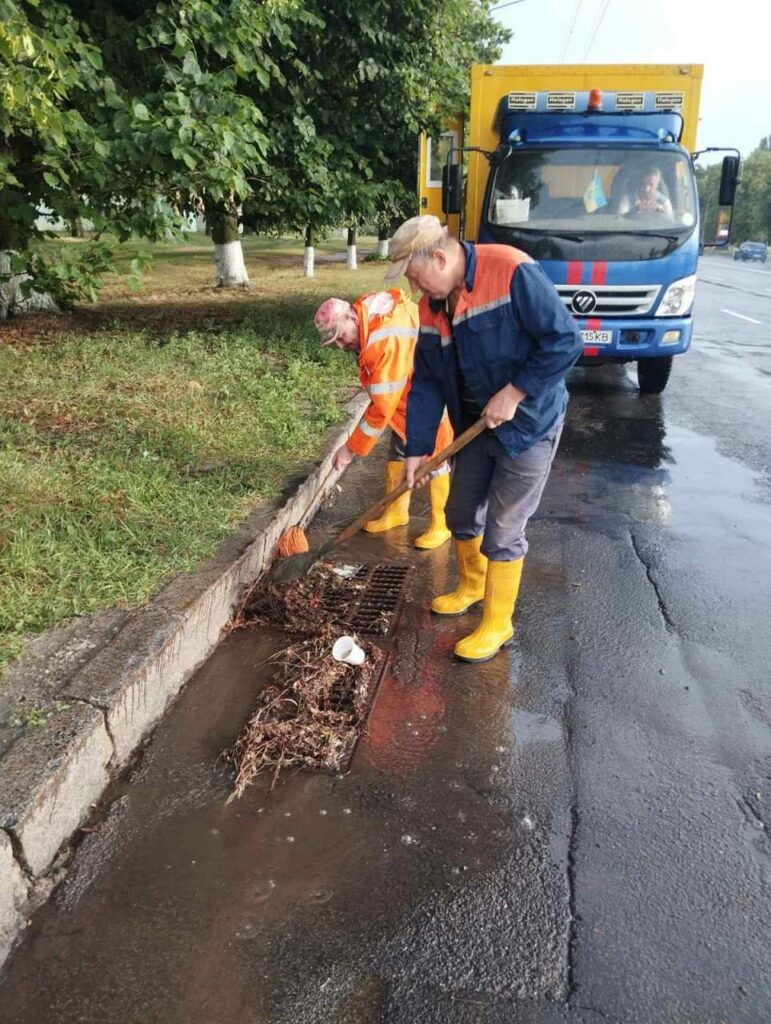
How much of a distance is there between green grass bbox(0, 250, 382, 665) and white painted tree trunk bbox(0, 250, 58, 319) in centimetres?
149

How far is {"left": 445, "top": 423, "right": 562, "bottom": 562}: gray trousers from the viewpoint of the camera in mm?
3279

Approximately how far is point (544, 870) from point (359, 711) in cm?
96

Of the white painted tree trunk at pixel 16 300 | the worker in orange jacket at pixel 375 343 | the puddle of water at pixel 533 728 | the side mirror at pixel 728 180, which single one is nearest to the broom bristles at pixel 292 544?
the worker in orange jacket at pixel 375 343

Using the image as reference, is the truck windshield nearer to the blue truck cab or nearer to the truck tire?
the blue truck cab

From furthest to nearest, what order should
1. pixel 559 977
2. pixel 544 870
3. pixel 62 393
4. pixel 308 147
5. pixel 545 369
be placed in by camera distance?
1. pixel 308 147
2. pixel 62 393
3. pixel 545 369
4. pixel 544 870
5. pixel 559 977

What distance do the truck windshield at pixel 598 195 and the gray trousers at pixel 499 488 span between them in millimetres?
4528

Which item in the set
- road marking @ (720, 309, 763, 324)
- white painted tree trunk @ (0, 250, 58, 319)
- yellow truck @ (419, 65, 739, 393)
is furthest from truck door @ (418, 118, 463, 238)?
road marking @ (720, 309, 763, 324)

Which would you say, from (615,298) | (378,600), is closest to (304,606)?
(378,600)

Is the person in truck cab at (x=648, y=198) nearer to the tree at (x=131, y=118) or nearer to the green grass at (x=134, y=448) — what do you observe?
the green grass at (x=134, y=448)

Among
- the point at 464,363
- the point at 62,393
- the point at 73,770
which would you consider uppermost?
the point at 464,363

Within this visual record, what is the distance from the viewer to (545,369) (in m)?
2.96

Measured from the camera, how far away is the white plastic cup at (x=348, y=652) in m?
3.25

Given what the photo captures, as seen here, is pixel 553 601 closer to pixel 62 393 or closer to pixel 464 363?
pixel 464 363

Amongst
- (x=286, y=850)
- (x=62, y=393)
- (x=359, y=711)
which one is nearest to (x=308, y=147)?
(x=62, y=393)
